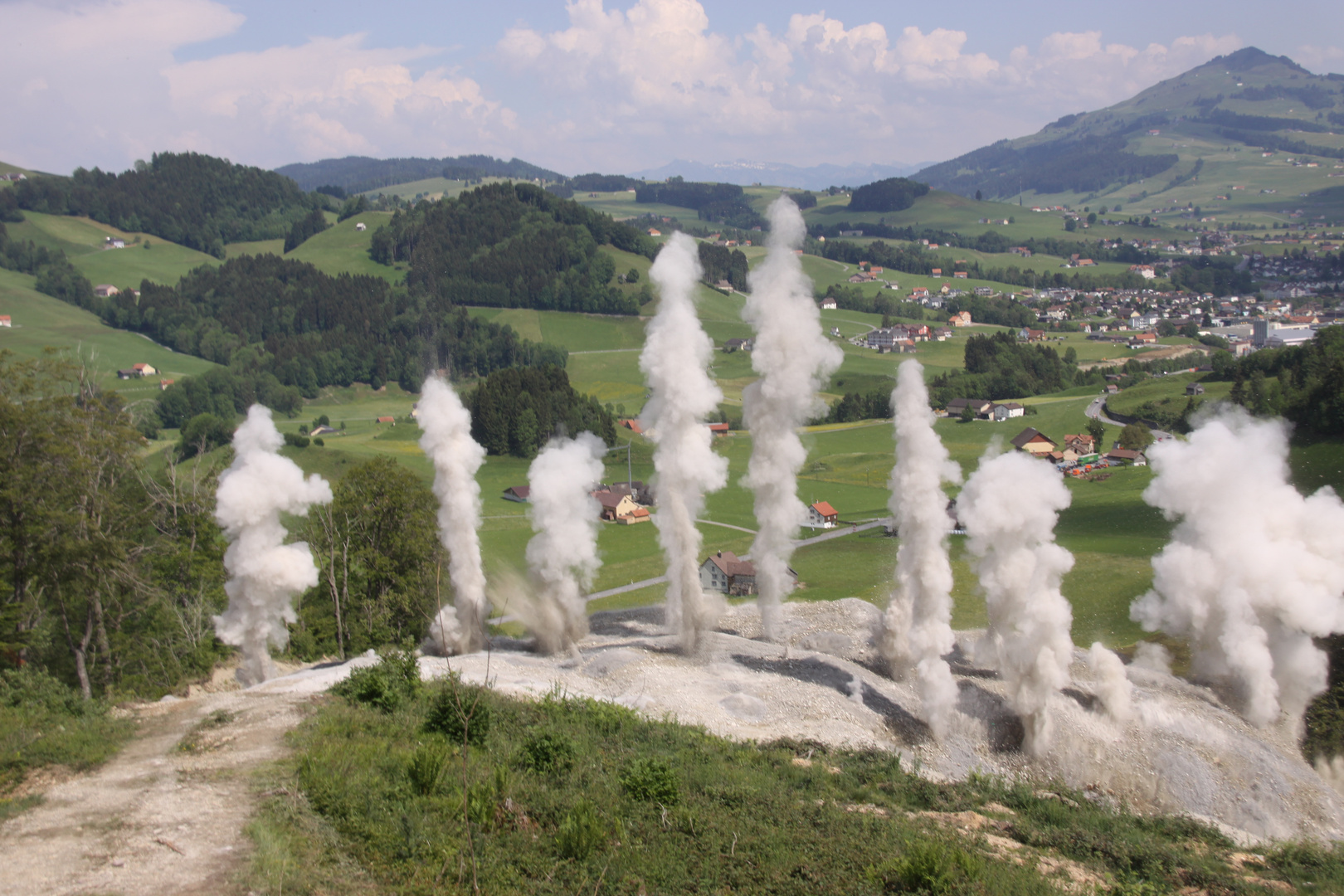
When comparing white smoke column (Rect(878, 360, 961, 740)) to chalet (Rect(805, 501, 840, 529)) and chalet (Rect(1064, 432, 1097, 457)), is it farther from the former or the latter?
chalet (Rect(1064, 432, 1097, 457))

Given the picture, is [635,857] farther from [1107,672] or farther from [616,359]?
[616,359]

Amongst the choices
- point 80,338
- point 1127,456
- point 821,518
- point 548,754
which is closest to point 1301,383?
point 1127,456

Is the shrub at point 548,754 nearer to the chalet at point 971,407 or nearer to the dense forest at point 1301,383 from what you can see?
the dense forest at point 1301,383

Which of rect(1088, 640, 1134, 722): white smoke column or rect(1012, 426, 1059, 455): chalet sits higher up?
rect(1088, 640, 1134, 722): white smoke column

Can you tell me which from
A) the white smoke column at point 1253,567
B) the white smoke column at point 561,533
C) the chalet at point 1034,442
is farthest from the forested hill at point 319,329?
the white smoke column at point 1253,567

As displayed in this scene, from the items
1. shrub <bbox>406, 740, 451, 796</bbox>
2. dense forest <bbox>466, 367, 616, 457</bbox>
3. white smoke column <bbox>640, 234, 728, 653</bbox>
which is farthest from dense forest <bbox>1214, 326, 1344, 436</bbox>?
shrub <bbox>406, 740, 451, 796</bbox>

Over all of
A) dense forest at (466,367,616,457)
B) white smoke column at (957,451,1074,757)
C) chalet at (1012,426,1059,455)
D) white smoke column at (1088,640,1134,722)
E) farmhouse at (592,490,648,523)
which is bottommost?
farmhouse at (592,490,648,523)
